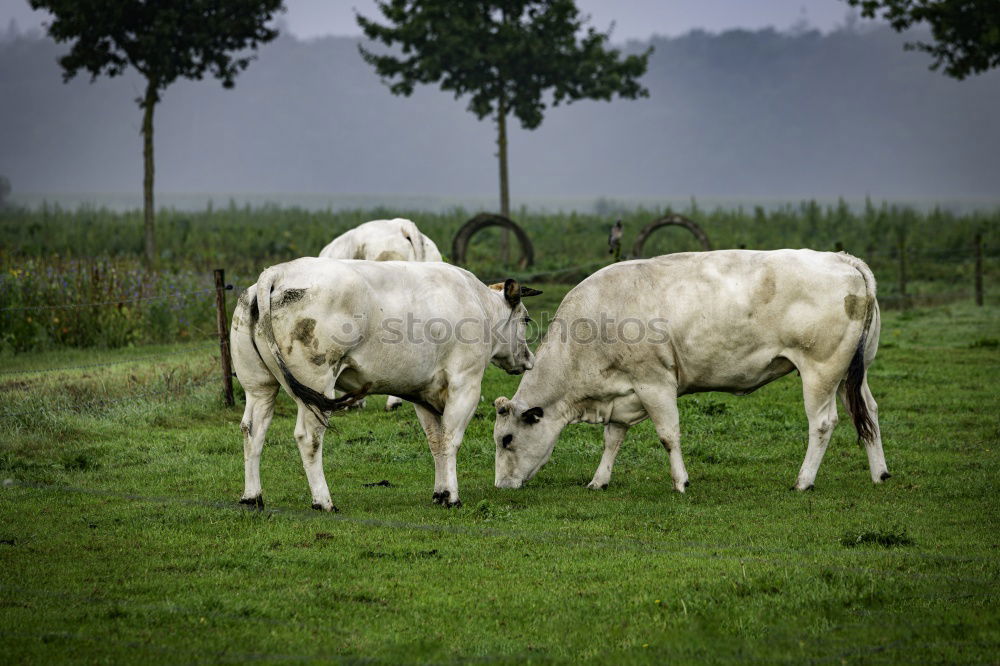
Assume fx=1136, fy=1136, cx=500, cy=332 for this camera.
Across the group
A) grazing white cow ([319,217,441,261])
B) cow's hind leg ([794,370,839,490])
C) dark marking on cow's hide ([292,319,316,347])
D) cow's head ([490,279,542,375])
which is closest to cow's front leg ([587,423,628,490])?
cow's head ([490,279,542,375])

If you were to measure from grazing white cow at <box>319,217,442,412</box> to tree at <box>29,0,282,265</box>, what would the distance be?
1355cm

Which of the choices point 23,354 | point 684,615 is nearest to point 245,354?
point 684,615

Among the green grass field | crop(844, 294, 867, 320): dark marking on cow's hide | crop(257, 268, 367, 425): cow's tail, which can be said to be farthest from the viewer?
crop(844, 294, 867, 320): dark marking on cow's hide

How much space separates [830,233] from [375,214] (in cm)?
1673

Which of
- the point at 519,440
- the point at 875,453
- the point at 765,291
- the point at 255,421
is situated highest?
the point at 765,291

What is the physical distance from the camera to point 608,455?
10125 millimetres

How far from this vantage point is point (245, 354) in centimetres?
846

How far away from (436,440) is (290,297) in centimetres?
197

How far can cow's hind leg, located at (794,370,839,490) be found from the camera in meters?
9.65

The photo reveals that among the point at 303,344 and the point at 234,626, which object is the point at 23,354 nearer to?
the point at 303,344

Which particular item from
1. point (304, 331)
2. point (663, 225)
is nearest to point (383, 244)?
point (304, 331)

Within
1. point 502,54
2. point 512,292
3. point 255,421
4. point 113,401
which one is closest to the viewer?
point 255,421

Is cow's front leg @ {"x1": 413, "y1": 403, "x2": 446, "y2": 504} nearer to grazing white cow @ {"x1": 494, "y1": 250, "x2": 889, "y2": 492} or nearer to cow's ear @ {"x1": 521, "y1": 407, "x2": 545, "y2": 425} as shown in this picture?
grazing white cow @ {"x1": 494, "y1": 250, "x2": 889, "y2": 492}

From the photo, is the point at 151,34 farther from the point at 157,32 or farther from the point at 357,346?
the point at 357,346
